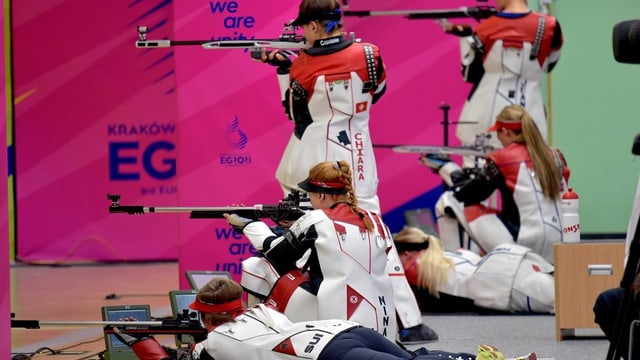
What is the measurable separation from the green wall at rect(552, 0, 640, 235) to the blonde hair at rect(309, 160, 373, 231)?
271 inches

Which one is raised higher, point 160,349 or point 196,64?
point 196,64

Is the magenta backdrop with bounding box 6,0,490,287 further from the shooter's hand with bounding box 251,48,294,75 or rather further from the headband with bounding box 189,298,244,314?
the headband with bounding box 189,298,244,314

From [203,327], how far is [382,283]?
978mm

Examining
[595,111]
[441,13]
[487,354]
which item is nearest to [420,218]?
[441,13]

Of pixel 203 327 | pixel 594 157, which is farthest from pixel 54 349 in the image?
pixel 594 157

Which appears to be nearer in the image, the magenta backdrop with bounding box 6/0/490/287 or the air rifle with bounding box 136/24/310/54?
the air rifle with bounding box 136/24/310/54

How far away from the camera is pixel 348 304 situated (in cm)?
662

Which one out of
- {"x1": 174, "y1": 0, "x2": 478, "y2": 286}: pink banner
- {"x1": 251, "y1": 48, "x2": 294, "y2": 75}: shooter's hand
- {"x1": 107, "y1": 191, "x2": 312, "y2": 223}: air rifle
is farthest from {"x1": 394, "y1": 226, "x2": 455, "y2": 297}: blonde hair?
{"x1": 107, "y1": 191, "x2": 312, "y2": 223}: air rifle

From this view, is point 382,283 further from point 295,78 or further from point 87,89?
point 87,89

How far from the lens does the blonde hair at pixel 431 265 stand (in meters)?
9.51

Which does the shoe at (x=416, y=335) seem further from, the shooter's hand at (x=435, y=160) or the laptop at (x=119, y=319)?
the shooter's hand at (x=435, y=160)

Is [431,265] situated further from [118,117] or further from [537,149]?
[118,117]

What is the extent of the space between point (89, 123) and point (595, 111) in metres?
4.71

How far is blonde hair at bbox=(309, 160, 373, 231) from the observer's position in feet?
22.0
